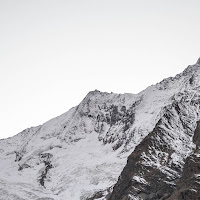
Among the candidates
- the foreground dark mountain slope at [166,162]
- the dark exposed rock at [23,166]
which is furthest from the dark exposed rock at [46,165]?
the foreground dark mountain slope at [166,162]

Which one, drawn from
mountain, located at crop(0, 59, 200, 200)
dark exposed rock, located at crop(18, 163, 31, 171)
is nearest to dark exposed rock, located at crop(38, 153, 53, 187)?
mountain, located at crop(0, 59, 200, 200)

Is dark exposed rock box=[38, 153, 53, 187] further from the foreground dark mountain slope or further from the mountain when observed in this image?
the foreground dark mountain slope

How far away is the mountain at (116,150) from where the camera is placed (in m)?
77.0

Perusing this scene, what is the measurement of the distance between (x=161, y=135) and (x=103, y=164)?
46.2 m

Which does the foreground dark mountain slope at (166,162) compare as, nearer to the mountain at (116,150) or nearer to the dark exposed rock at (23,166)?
the mountain at (116,150)

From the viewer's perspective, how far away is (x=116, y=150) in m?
138

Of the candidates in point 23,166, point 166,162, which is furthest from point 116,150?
point 166,162

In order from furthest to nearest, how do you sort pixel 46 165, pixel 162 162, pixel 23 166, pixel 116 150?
pixel 23 166 → pixel 46 165 → pixel 116 150 → pixel 162 162

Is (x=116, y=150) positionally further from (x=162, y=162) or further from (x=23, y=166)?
(x=162, y=162)

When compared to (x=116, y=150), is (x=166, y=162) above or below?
below

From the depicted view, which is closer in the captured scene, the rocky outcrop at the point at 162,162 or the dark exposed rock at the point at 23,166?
the rocky outcrop at the point at 162,162

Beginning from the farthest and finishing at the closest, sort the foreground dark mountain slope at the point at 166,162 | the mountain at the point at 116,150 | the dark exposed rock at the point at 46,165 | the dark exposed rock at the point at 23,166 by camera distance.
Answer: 1. the dark exposed rock at the point at 23,166
2. the dark exposed rock at the point at 46,165
3. the mountain at the point at 116,150
4. the foreground dark mountain slope at the point at 166,162

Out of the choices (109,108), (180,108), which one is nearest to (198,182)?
(180,108)

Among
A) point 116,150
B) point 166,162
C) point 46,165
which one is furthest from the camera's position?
point 46,165
